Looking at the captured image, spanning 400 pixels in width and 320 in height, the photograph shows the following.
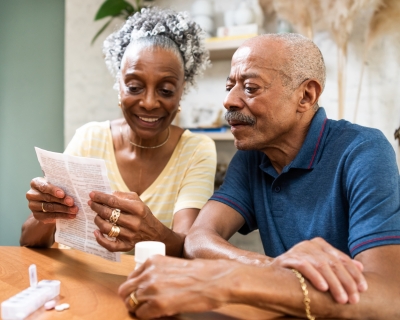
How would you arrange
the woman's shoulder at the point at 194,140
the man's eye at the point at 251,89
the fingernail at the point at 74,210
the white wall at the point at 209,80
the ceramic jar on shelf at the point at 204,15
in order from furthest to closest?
the ceramic jar on shelf at the point at 204,15
the white wall at the point at 209,80
the woman's shoulder at the point at 194,140
the man's eye at the point at 251,89
the fingernail at the point at 74,210

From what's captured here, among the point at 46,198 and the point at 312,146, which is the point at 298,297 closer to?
the point at 312,146

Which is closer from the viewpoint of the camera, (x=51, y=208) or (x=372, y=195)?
(x=372, y=195)

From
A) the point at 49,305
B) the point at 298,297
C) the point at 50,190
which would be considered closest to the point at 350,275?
the point at 298,297

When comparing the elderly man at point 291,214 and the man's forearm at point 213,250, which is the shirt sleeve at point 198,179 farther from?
the man's forearm at point 213,250

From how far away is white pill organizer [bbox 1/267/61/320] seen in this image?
2.91ft

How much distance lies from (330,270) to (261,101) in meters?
0.67

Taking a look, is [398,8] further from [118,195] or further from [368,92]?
[118,195]

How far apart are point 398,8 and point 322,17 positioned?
0.47m

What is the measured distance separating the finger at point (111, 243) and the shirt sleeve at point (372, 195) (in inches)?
24.9

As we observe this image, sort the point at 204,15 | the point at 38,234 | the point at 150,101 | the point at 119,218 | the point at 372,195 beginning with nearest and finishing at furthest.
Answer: the point at 372,195
the point at 119,218
the point at 38,234
the point at 150,101
the point at 204,15

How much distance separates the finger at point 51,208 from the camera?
4.45 feet

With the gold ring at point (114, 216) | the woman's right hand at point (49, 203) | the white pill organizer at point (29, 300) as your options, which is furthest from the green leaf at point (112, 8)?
A: the white pill organizer at point (29, 300)

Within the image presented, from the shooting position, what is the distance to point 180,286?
0.88 meters

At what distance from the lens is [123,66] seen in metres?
1.92
